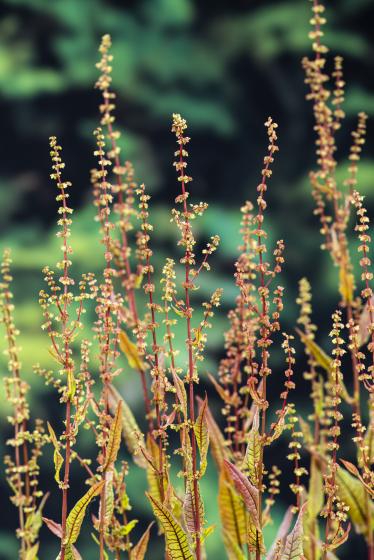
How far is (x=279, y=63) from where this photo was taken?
5.76 meters

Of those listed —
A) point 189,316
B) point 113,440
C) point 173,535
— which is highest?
point 189,316

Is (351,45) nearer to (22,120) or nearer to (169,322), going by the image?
(22,120)

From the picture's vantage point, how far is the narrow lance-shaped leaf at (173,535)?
3.32 feet

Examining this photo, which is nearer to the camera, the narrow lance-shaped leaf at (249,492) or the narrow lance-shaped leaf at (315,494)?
the narrow lance-shaped leaf at (249,492)

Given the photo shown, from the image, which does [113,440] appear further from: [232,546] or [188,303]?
[232,546]

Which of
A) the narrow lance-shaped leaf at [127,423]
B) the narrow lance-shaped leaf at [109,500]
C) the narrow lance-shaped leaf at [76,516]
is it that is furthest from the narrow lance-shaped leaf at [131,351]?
the narrow lance-shaped leaf at [76,516]

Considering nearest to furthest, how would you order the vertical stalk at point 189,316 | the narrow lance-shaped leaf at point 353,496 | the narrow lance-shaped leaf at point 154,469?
the vertical stalk at point 189,316, the narrow lance-shaped leaf at point 154,469, the narrow lance-shaped leaf at point 353,496

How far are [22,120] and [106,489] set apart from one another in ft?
15.9

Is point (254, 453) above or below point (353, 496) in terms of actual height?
above

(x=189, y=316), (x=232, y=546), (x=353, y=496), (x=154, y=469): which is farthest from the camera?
(x=353, y=496)

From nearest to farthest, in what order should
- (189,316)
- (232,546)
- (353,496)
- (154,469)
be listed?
1. (189,316)
2. (154,469)
3. (232,546)
4. (353,496)

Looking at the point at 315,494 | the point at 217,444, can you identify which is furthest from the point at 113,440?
the point at 315,494

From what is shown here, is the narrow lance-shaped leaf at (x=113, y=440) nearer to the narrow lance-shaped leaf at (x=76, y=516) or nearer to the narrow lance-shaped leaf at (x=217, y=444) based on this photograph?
the narrow lance-shaped leaf at (x=76, y=516)

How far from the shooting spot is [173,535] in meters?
1.03
